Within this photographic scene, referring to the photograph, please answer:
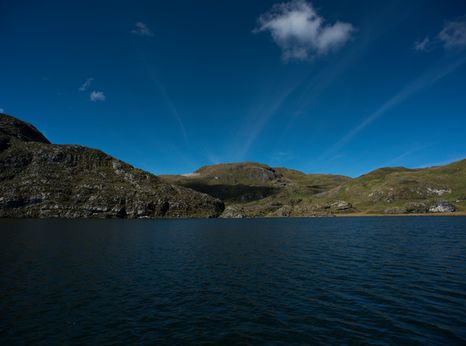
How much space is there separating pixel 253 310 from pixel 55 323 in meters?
18.8

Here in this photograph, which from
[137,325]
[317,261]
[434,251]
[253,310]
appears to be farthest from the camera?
[434,251]

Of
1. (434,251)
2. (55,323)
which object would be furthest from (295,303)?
(434,251)

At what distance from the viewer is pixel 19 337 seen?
23344 mm

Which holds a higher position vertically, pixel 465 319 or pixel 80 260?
pixel 80 260

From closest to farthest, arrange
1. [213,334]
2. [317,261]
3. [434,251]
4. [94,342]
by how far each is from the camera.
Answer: [94,342], [213,334], [317,261], [434,251]

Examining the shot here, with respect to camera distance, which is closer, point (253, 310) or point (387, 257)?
point (253, 310)

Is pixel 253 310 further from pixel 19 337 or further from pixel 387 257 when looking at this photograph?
pixel 387 257

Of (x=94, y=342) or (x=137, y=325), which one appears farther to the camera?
(x=137, y=325)

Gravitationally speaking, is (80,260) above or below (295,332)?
above

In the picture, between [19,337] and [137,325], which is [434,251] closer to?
[137,325]

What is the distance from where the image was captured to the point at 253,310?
30016 millimetres

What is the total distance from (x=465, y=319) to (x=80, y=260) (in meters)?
60.1

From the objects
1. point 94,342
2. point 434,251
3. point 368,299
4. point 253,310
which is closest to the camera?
point 94,342

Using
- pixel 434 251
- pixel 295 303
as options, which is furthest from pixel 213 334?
pixel 434 251
